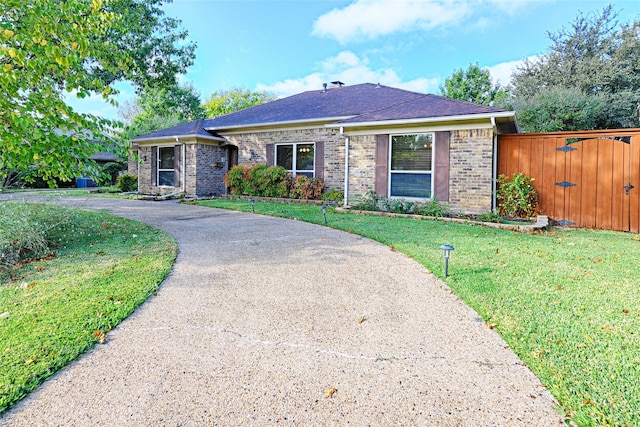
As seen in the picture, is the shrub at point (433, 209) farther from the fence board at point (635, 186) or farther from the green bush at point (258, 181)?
the green bush at point (258, 181)

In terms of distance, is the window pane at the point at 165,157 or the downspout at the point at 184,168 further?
the window pane at the point at 165,157

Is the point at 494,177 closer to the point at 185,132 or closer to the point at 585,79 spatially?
the point at 185,132

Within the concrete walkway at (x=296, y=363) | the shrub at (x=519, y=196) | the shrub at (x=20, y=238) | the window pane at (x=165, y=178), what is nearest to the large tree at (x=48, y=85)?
the shrub at (x=20, y=238)

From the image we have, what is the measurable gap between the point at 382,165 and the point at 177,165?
9.27 meters

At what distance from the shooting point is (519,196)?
8.95m

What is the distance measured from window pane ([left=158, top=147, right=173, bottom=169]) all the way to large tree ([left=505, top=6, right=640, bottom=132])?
56.3ft

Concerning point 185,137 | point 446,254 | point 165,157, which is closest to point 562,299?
point 446,254

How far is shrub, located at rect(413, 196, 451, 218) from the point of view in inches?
368

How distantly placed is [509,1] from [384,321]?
1724 cm

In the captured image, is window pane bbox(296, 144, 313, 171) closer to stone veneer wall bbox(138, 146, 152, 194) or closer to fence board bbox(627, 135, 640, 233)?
stone veneer wall bbox(138, 146, 152, 194)

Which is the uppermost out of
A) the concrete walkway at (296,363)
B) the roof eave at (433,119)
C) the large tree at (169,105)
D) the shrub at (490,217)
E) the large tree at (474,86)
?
the large tree at (474,86)

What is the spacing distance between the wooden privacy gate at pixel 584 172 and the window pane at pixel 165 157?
12959 millimetres

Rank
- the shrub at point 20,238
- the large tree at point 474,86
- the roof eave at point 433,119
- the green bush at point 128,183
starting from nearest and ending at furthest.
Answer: the shrub at point 20,238
the roof eave at point 433,119
the green bush at point 128,183
the large tree at point 474,86

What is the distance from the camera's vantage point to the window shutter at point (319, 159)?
1279cm
